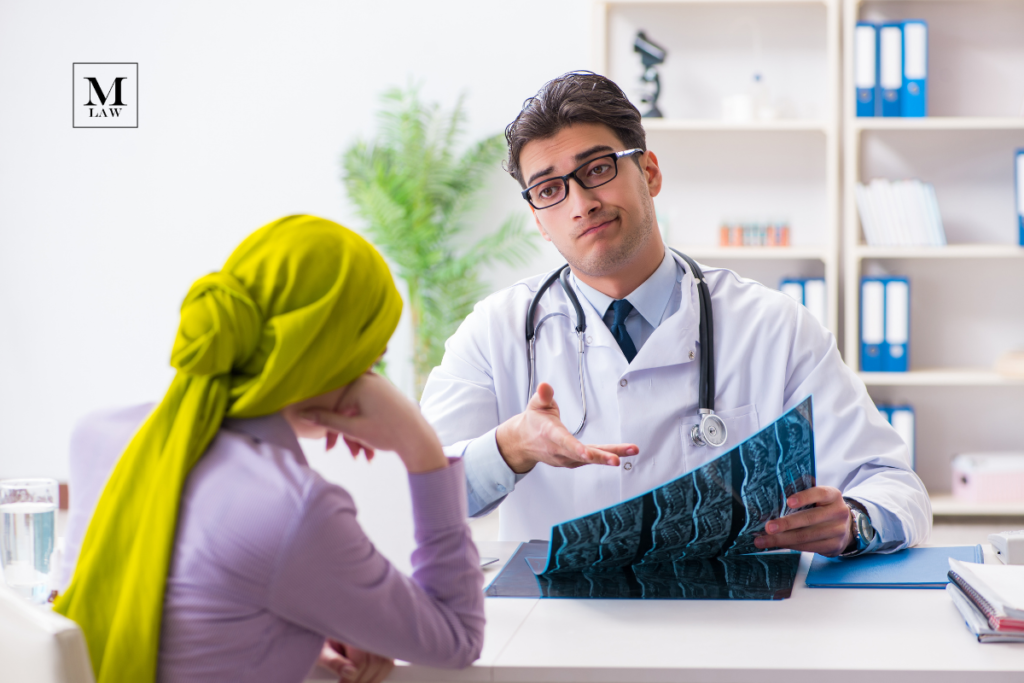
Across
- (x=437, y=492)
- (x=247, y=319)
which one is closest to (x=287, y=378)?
(x=247, y=319)

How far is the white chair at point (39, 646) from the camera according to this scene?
28.0 inches

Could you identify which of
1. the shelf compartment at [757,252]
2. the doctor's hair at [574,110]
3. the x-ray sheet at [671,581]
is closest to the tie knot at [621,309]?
the doctor's hair at [574,110]

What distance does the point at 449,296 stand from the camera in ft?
12.9

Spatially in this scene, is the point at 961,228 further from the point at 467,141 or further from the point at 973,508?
the point at 467,141

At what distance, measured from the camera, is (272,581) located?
74cm

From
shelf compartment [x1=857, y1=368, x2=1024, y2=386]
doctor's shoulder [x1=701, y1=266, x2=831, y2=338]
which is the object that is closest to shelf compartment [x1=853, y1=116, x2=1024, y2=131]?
shelf compartment [x1=857, y1=368, x2=1024, y2=386]

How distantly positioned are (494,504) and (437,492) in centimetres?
68

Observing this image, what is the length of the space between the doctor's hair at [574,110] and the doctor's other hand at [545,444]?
0.58 metres

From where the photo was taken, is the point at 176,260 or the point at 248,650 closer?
the point at 248,650

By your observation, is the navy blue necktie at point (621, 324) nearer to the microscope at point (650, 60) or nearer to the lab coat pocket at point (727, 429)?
the lab coat pocket at point (727, 429)

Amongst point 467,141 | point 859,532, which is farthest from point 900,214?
point 859,532

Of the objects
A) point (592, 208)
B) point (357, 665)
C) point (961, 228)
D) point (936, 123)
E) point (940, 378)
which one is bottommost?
point (357, 665)

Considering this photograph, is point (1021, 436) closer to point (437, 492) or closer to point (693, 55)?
point (693, 55)

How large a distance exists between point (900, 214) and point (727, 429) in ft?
7.63
